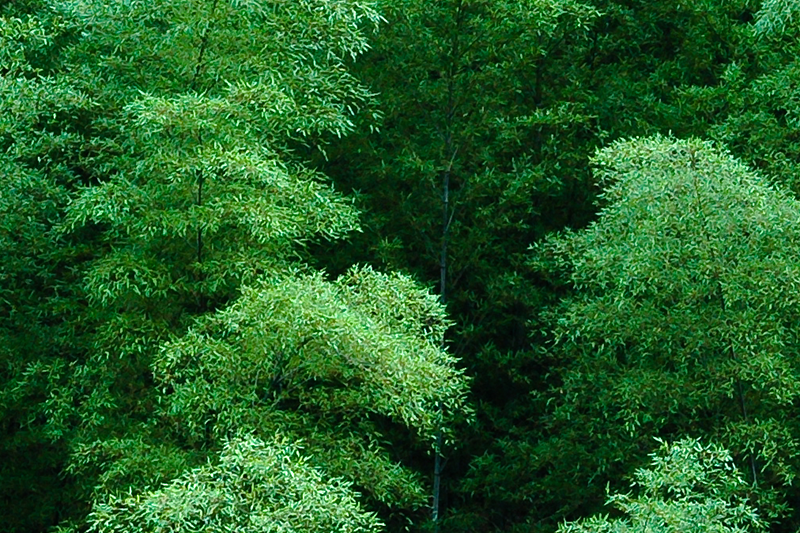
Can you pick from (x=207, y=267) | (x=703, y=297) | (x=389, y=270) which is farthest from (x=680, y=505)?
(x=389, y=270)

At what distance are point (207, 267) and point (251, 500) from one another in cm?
228

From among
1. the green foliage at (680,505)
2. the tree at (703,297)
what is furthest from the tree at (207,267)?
the green foliage at (680,505)

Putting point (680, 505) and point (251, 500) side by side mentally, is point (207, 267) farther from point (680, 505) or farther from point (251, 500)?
point (680, 505)

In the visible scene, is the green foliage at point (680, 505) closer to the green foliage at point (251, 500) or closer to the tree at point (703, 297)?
the tree at point (703, 297)

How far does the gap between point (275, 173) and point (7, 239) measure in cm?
277

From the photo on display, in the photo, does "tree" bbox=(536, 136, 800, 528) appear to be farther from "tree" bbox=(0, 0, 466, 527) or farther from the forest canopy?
"tree" bbox=(0, 0, 466, 527)

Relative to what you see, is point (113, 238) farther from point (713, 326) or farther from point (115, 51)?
point (713, 326)

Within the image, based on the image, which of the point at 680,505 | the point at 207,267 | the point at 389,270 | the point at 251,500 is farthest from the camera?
the point at 389,270

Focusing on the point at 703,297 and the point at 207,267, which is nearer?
the point at 703,297

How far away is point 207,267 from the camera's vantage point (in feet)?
32.3

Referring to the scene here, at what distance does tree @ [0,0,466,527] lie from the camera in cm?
924

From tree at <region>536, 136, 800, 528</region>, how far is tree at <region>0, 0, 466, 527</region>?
140 centimetres

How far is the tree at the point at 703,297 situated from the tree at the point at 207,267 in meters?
1.40

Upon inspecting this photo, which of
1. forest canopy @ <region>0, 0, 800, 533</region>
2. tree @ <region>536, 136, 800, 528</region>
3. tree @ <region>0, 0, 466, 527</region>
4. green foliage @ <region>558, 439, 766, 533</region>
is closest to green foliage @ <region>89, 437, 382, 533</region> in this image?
forest canopy @ <region>0, 0, 800, 533</region>
